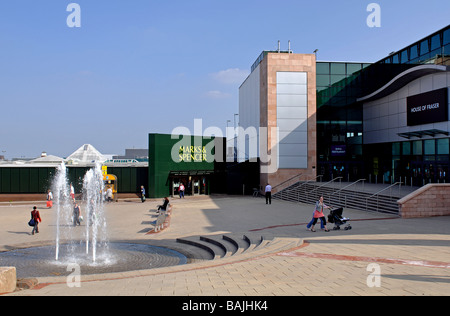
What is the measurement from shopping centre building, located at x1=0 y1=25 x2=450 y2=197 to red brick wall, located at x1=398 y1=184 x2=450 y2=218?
9.93 metres

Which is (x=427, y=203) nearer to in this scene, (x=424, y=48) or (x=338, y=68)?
(x=424, y=48)

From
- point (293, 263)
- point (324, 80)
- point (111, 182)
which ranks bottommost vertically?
point (293, 263)

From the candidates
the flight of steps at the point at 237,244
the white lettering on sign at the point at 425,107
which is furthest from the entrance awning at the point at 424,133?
the flight of steps at the point at 237,244

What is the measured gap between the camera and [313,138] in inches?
1480

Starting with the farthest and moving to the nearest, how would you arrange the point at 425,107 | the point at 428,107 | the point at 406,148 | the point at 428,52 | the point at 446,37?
the point at 428,52
the point at 406,148
the point at 446,37
the point at 425,107
the point at 428,107

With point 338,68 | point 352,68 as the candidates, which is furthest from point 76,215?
point 352,68

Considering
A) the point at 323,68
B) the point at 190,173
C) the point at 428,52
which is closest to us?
the point at 428,52

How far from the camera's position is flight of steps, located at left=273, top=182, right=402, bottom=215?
22891mm

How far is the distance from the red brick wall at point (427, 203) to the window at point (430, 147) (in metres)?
10.3

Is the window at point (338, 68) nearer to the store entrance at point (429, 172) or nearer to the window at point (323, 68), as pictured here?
the window at point (323, 68)

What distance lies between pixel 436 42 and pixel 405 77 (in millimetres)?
5245

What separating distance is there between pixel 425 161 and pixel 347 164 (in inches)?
390

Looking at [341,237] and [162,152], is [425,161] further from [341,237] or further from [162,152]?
[162,152]

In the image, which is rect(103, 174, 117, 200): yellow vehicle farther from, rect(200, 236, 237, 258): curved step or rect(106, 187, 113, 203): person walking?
rect(200, 236, 237, 258): curved step
